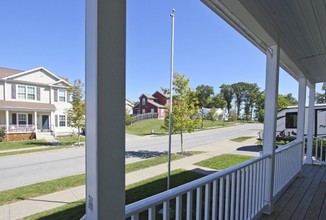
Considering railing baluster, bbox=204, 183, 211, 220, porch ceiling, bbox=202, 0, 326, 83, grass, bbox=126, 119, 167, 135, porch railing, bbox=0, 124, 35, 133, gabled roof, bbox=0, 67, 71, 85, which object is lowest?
grass, bbox=126, 119, 167, 135

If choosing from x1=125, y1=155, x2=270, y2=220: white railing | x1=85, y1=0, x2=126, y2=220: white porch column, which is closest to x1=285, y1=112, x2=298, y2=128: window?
x1=125, y1=155, x2=270, y2=220: white railing

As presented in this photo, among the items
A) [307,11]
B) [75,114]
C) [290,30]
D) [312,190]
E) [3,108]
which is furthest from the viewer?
[3,108]

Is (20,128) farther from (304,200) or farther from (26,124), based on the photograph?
(304,200)

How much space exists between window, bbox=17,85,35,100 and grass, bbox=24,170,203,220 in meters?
16.7

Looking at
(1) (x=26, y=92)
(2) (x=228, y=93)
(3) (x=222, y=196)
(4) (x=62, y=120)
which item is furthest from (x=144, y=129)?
(2) (x=228, y=93)

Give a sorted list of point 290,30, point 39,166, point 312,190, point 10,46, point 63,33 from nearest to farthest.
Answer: point 290,30
point 63,33
point 10,46
point 312,190
point 39,166

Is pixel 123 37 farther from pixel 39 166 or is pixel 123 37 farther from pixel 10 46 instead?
pixel 39 166

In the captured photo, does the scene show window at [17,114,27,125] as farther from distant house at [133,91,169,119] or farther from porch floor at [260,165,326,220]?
distant house at [133,91,169,119]

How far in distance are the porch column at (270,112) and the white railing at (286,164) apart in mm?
515

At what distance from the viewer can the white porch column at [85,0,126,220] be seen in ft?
3.01

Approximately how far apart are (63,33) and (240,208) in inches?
131

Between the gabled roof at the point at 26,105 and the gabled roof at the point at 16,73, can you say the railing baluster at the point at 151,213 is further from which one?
the gabled roof at the point at 16,73

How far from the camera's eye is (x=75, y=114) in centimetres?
1477

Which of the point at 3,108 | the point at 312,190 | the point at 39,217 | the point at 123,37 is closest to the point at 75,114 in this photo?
the point at 3,108
